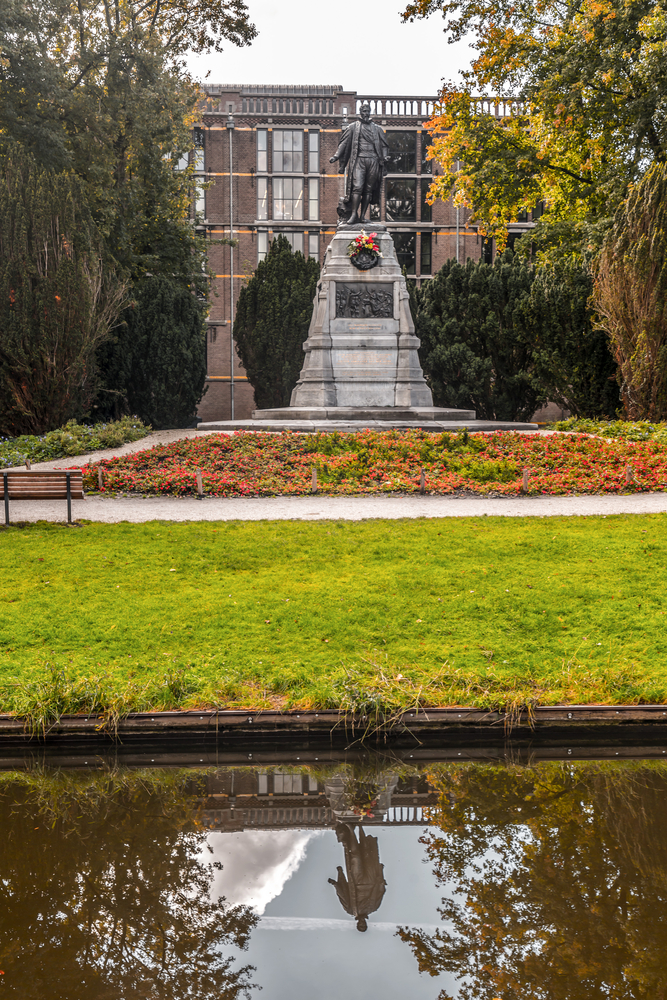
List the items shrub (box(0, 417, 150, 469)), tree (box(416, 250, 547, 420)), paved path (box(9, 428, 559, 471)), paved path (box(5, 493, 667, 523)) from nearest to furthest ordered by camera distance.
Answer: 1. paved path (box(5, 493, 667, 523))
2. paved path (box(9, 428, 559, 471))
3. shrub (box(0, 417, 150, 469))
4. tree (box(416, 250, 547, 420))

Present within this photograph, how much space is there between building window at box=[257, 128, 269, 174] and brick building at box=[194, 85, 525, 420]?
2.1 inches

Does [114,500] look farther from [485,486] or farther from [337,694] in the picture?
[337,694]

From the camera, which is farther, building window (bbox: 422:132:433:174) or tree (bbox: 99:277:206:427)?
building window (bbox: 422:132:433:174)

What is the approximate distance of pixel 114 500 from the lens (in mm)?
12531

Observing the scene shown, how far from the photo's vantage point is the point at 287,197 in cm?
4572

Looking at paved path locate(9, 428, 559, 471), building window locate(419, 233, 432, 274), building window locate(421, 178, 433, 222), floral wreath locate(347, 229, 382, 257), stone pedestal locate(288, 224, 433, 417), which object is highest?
building window locate(421, 178, 433, 222)

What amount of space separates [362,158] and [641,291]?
842cm

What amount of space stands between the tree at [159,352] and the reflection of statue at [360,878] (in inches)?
991

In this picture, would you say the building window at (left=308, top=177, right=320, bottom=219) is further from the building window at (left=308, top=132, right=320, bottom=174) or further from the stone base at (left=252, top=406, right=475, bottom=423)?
the stone base at (left=252, top=406, right=475, bottom=423)

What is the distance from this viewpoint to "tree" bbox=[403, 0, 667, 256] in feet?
68.6

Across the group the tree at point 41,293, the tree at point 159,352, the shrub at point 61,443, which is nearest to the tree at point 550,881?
the shrub at point 61,443

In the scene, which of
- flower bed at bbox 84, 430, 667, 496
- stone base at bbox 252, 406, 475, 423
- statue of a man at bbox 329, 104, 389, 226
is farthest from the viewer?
statue of a man at bbox 329, 104, 389, 226

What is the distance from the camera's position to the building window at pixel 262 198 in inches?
1791

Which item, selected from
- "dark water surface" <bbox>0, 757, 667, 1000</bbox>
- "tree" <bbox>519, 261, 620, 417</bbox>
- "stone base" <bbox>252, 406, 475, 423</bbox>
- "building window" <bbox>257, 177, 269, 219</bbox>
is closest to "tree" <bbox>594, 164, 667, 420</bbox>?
"tree" <bbox>519, 261, 620, 417</bbox>
